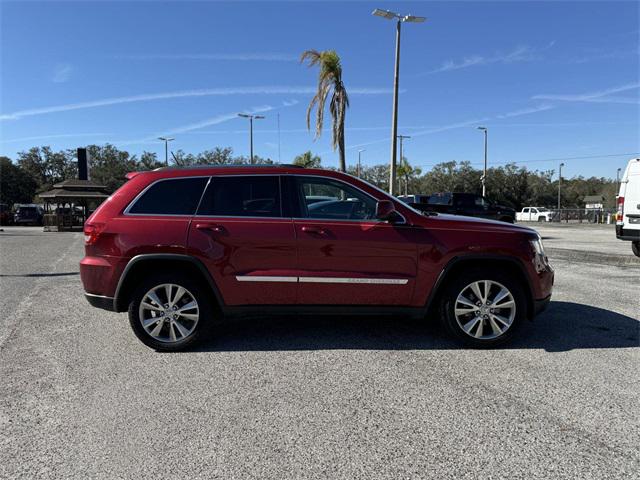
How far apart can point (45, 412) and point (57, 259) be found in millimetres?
10133

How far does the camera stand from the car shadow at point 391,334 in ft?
14.8

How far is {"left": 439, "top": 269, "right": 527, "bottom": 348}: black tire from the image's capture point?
4.38 metres

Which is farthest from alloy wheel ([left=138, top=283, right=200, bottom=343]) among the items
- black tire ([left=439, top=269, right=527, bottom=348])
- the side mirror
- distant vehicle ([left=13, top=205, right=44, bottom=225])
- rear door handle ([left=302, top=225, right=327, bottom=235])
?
distant vehicle ([left=13, top=205, right=44, bottom=225])

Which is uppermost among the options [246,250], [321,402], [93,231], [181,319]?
[93,231]

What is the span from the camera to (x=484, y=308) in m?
4.39

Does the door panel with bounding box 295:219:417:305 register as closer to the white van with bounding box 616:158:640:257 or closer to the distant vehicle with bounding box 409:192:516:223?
the white van with bounding box 616:158:640:257

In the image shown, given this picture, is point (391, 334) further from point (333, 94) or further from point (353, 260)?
point (333, 94)

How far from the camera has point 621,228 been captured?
10867mm

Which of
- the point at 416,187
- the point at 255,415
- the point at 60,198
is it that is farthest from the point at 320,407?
the point at 416,187

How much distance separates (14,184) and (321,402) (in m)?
75.4

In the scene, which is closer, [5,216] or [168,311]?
[168,311]

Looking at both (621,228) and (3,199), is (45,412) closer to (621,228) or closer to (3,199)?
(621,228)

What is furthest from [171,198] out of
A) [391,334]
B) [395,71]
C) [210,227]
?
[395,71]

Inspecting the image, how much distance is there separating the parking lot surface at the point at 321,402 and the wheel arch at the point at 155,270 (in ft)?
1.75
